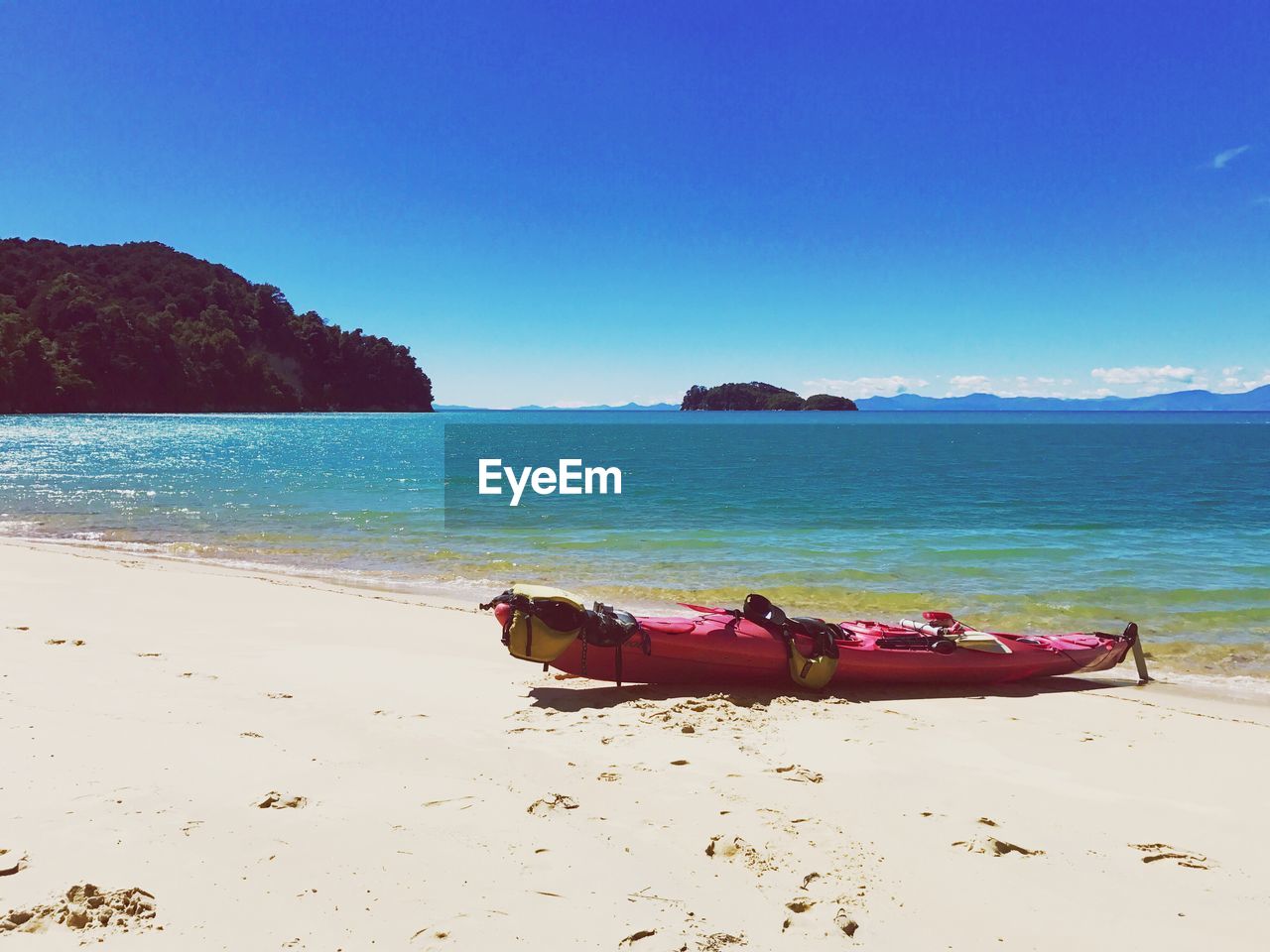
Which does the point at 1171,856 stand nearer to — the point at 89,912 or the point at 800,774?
the point at 800,774

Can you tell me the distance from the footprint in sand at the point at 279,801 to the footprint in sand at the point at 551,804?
1.18 meters

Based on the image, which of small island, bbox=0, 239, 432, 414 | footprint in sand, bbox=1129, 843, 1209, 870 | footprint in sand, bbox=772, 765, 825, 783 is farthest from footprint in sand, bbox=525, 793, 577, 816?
small island, bbox=0, 239, 432, 414

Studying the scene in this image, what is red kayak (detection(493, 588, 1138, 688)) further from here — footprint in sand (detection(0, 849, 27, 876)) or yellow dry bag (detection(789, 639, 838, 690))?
footprint in sand (detection(0, 849, 27, 876))

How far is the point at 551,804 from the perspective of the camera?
395 centimetres

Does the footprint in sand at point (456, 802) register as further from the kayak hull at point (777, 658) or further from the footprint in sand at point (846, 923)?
the kayak hull at point (777, 658)

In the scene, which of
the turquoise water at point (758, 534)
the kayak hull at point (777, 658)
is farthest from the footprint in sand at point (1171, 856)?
the turquoise water at point (758, 534)

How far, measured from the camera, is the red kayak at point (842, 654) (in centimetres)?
642

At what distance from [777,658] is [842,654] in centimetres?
69

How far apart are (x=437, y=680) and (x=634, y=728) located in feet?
6.88

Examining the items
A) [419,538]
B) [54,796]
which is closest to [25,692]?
[54,796]

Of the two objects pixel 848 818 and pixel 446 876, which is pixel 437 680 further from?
pixel 848 818

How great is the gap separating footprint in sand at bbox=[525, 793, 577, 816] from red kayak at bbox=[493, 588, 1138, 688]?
219cm

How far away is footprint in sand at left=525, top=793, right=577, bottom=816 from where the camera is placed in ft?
12.7

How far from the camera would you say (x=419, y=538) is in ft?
54.5
